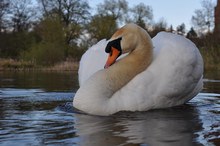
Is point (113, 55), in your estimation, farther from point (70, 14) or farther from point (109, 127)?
point (70, 14)

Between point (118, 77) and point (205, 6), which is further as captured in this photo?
point (205, 6)

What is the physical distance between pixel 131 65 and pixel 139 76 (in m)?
0.30

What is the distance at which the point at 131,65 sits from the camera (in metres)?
6.80

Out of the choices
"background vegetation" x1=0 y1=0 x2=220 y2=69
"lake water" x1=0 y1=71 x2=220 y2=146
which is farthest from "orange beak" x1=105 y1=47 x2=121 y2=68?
"background vegetation" x1=0 y1=0 x2=220 y2=69

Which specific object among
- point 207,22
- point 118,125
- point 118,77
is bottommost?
point 118,125

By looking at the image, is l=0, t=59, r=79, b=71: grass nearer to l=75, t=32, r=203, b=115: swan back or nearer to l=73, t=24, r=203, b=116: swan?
l=73, t=24, r=203, b=116: swan

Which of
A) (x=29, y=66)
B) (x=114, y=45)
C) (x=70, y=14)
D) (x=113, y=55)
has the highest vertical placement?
(x=70, y=14)

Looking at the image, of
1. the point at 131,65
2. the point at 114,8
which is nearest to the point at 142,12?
the point at 114,8

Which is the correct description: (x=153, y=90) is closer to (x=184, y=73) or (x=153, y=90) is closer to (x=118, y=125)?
(x=184, y=73)

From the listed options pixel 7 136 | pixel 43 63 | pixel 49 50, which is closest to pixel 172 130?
pixel 7 136

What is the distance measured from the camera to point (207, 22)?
186 ft

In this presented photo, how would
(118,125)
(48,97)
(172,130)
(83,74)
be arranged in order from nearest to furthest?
(172,130) < (118,125) < (83,74) < (48,97)

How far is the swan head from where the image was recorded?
6.72 m

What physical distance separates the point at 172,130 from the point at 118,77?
208 centimetres
